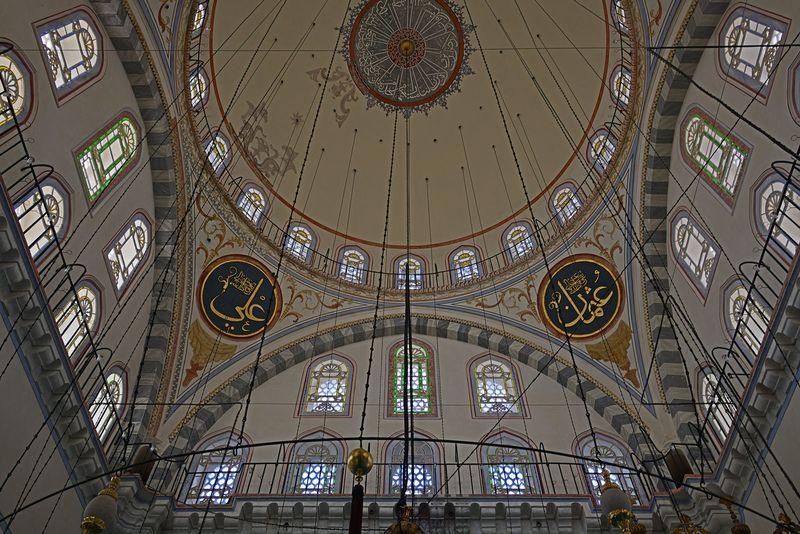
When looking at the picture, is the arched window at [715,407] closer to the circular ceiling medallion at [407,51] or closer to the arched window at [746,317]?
the arched window at [746,317]

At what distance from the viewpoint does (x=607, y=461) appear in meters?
9.24

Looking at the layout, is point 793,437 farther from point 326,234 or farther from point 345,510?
point 326,234

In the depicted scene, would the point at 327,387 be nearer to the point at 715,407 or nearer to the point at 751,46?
the point at 715,407

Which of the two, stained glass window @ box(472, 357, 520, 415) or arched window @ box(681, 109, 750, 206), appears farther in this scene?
stained glass window @ box(472, 357, 520, 415)

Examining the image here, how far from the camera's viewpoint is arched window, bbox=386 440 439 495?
847 cm

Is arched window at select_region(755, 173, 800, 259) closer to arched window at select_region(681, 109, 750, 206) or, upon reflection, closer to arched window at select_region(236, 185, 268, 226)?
arched window at select_region(681, 109, 750, 206)

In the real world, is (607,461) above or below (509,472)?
above

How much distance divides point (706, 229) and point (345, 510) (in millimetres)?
6195

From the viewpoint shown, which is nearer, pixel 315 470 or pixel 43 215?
pixel 43 215

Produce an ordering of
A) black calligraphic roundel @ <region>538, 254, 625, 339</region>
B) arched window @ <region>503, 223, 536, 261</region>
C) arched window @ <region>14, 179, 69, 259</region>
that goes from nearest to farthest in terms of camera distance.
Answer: arched window @ <region>14, 179, 69, 259</region>
black calligraphic roundel @ <region>538, 254, 625, 339</region>
arched window @ <region>503, 223, 536, 261</region>

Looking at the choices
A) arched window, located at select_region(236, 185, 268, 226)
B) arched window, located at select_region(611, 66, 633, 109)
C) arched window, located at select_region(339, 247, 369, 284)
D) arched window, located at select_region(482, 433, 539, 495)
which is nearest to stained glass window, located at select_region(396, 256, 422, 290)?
arched window, located at select_region(339, 247, 369, 284)

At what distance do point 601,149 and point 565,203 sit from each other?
125 centimetres

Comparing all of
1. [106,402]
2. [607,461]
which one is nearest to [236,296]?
[106,402]

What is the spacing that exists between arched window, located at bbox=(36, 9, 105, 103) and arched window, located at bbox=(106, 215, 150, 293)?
6.95 ft
